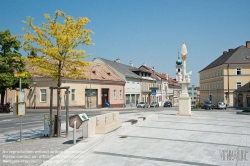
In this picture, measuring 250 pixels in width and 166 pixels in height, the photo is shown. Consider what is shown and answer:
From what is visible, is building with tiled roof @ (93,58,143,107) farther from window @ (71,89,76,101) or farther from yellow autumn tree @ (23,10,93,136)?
yellow autumn tree @ (23,10,93,136)

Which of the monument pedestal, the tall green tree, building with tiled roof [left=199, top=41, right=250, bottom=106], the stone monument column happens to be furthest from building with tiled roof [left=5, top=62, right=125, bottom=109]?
building with tiled roof [left=199, top=41, right=250, bottom=106]

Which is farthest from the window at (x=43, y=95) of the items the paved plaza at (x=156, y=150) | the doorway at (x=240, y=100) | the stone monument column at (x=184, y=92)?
the doorway at (x=240, y=100)

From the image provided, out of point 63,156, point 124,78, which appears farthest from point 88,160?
point 124,78

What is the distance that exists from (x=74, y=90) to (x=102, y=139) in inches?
1168

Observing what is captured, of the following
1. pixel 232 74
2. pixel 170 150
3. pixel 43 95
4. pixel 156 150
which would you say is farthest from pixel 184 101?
pixel 232 74

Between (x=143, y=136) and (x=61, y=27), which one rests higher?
(x=61, y=27)

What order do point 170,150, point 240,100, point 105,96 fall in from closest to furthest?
point 170,150
point 105,96
point 240,100

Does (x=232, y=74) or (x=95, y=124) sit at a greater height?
(x=232, y=74)

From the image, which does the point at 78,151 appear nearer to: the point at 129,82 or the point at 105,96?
the point at 105,96

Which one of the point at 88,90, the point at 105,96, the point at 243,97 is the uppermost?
the point at 88,90

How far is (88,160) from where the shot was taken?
26.9 feet

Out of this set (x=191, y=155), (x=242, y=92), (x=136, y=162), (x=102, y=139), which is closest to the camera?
(x=136, y=162)

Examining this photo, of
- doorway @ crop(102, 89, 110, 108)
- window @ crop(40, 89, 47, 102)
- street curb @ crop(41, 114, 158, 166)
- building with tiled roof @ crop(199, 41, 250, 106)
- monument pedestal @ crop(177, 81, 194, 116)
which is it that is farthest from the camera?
building with tiled roof @ crop(199, 41, 250, 106)

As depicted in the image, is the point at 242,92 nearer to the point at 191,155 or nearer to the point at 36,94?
the point at 36,94
